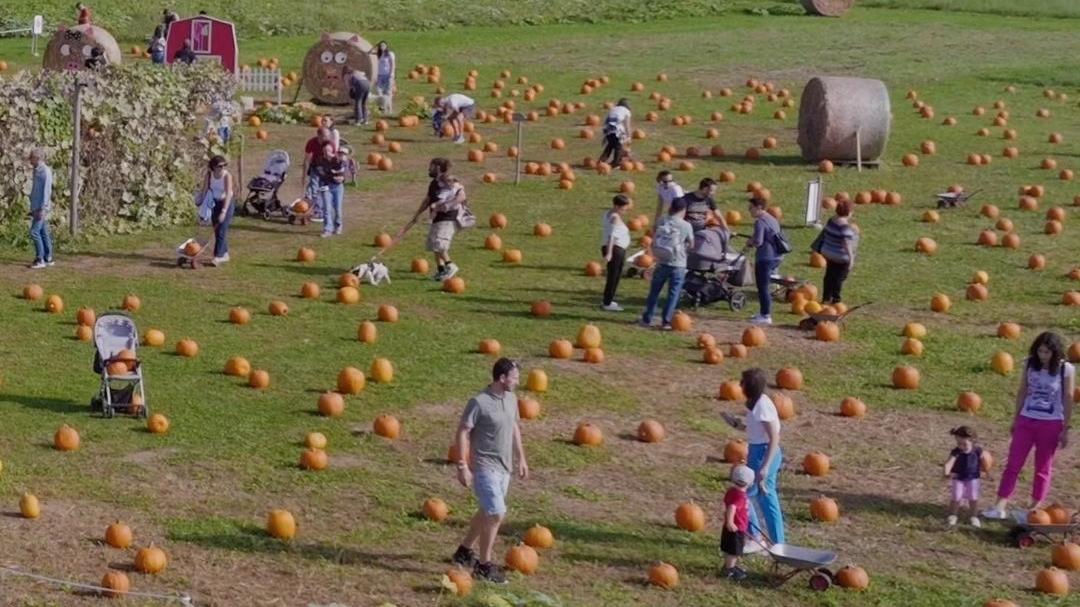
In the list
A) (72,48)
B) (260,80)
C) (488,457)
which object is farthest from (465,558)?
(72,48)

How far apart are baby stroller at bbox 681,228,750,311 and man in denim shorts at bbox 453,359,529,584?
32.6ft

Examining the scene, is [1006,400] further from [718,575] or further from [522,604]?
[522,604]

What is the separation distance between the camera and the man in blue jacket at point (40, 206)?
2392 centimetres

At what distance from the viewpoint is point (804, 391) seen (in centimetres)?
1952

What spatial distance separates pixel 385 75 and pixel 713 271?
19.1 meters

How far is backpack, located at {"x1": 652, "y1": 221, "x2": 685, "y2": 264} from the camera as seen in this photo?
21688 millimetres

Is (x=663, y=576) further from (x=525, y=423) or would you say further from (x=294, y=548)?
(x=525, y=423)

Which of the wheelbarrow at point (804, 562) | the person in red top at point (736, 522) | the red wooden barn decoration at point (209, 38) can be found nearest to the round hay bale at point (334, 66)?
the red wooden barn decoration at point (209, 38)

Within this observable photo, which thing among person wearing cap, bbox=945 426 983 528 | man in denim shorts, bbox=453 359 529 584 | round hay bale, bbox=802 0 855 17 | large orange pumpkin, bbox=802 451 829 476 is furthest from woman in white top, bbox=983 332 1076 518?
round hay bale, bbox=802 0 855 17

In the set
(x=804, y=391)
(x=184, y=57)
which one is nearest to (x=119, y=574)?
(x=804, y=391)

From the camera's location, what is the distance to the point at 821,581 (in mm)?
13383

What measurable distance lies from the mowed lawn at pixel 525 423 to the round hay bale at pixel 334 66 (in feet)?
17.3

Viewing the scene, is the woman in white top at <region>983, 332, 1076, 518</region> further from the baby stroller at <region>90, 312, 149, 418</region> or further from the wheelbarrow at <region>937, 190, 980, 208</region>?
the wheelbarrow at <region>937, 190, 980, 208</region>

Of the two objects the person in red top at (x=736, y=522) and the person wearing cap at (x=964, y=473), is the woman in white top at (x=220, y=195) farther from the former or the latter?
the person in red top at (x=736, y=522)
